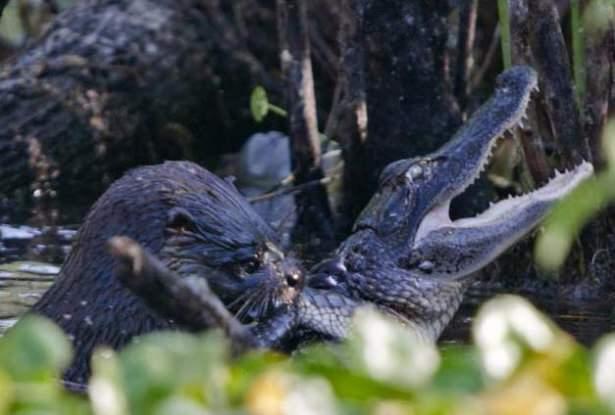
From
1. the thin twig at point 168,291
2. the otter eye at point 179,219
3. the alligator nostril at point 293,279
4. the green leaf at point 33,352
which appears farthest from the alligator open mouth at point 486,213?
the green leaf at point 33,352

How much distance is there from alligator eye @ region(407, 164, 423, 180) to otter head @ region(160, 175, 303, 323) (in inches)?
32.4

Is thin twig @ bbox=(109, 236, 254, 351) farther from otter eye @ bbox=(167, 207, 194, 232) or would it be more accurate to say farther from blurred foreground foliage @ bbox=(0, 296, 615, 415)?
otter eye @ bbox=(167, 207, 194, 232)

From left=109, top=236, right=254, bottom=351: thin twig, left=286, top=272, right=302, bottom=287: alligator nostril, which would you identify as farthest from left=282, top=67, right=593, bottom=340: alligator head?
left=109, top=236, right=254, bottom=351: thin twig

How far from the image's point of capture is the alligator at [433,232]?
17.7ft

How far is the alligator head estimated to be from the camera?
5398 mm

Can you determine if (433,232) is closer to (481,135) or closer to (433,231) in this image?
(433,231)

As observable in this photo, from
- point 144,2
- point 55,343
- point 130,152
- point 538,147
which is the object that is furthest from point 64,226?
point 55,343

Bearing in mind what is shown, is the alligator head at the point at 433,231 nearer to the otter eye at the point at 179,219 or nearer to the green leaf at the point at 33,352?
the otter eye at the point at 179,219

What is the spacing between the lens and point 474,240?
5449mm

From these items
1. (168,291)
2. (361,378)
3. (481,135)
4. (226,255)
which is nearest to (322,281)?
(226,255)

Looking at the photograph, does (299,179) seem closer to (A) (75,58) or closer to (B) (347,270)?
(A) (75,58)

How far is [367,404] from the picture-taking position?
6.83 ft

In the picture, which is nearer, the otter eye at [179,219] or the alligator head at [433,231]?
the otter eye at [179,219]

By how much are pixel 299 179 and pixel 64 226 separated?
45.9 inches
